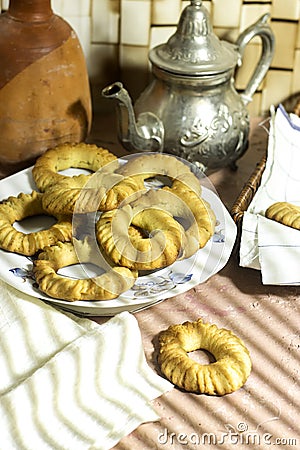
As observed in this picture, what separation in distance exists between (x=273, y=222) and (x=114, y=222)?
0.20 meters

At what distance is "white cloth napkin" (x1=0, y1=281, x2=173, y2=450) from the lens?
26.2 inches

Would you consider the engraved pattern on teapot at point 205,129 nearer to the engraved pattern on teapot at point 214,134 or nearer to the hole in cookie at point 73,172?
the engraved pattern on teapot at point 214,134

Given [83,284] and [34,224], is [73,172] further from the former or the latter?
[83,284]

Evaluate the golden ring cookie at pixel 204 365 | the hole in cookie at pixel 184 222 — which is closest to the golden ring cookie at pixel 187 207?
the hole in cookie at pixel 184 222

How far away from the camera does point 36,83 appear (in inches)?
38.2

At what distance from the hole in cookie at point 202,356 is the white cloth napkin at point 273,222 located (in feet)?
0.39

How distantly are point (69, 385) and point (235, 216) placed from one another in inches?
12.2

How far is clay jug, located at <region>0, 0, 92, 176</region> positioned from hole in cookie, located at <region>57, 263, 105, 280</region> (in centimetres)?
24

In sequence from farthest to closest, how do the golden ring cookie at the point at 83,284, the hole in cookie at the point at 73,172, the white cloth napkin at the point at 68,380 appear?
the hole in cookie at the point at 73,172 → the golden ring cookie at the point at 83,284 → the white cloth napkin at the point at 68,380

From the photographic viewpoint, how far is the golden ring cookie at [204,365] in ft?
2.36

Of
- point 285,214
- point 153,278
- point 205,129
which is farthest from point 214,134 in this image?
point 153,278

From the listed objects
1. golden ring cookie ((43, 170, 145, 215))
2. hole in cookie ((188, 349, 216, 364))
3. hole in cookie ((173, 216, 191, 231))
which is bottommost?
hole in cookie ((188, 349, 216, 364))

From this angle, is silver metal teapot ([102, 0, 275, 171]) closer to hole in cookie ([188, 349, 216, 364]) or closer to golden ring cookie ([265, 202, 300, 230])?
golden ring cookie ([265, 202, 300, 230])

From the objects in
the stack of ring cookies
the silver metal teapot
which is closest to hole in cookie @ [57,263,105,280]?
the stack of ring cookies
